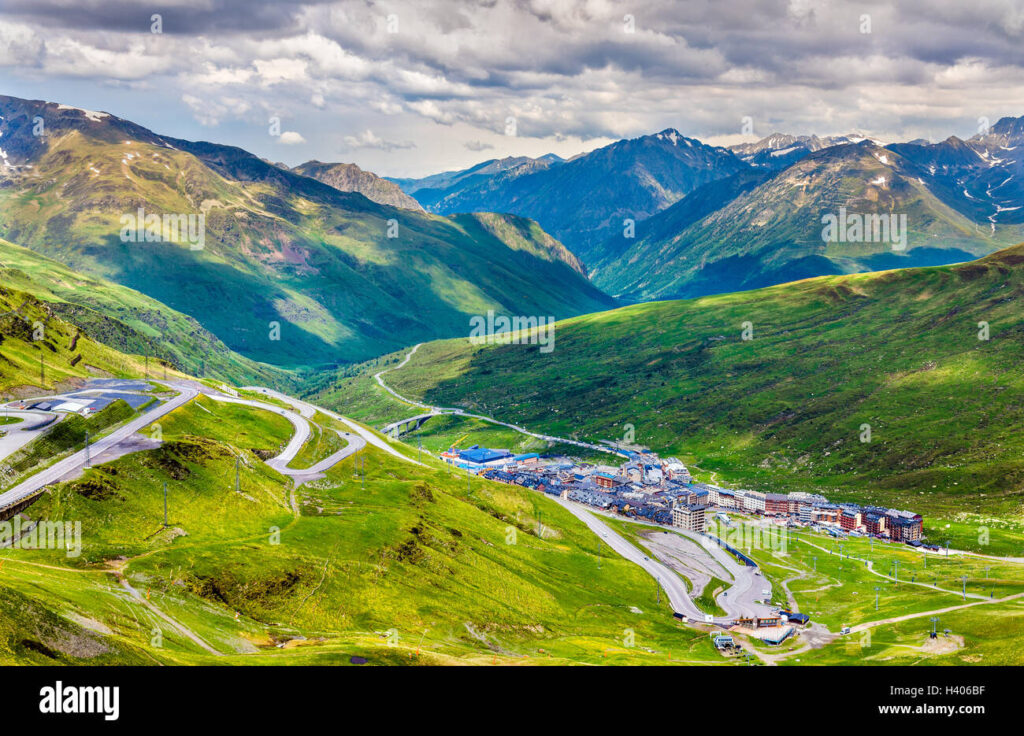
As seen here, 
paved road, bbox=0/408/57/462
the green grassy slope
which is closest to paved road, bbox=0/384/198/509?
the green grassy slope

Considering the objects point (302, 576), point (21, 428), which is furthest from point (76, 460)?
point (302, 576)

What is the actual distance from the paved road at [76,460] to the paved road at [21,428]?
6.48 metres

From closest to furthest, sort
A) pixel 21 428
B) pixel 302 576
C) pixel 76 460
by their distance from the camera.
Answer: pixel 302 576 < pixel 76 460 < pixel 21 428

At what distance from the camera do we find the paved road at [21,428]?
11938 centimetres

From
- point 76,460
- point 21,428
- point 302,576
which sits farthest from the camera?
point 21,428

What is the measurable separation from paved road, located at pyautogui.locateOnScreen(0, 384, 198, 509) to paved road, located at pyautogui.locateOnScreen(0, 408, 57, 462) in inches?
255

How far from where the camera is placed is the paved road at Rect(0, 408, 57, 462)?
119375 mm

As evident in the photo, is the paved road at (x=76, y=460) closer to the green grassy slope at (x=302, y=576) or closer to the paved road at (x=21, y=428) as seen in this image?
the green grassy slope at (x=302, y=576)

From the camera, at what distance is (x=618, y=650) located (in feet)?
A: 402

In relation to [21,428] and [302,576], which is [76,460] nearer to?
[21,428]

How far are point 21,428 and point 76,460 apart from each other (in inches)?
603

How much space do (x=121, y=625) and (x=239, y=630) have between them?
17.4 m

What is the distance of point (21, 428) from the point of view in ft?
426
